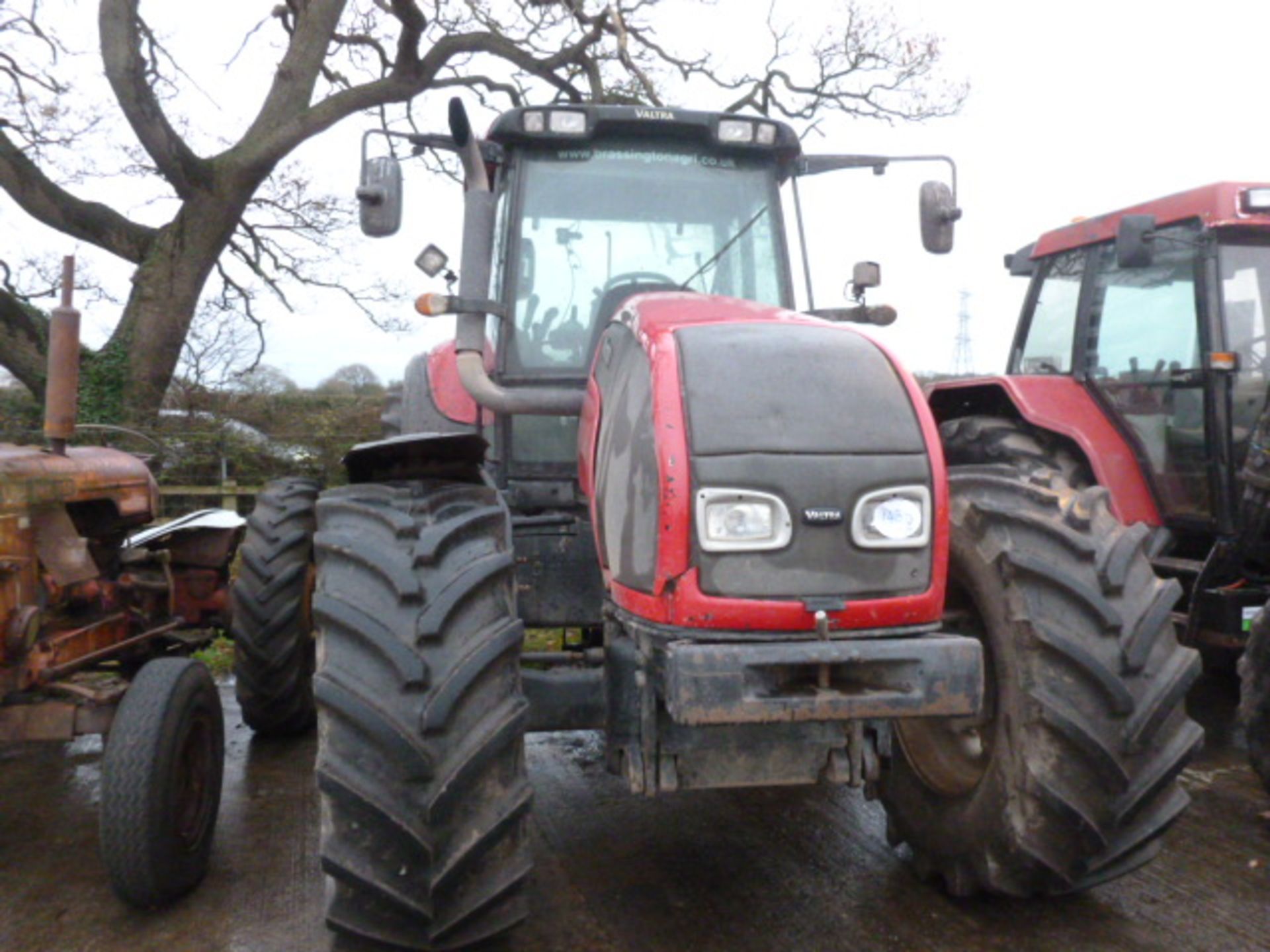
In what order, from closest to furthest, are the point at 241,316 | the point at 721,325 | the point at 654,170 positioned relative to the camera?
the point at 721,325 → the point at 654,170 → the point at 241,316

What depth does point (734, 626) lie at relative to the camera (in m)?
2.62

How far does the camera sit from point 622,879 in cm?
350

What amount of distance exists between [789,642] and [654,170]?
2.00 m

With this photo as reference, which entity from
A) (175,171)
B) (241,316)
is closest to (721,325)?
(175,171)

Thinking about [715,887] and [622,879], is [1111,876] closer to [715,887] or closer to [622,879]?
[715,887]

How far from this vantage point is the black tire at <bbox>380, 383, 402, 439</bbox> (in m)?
5.65

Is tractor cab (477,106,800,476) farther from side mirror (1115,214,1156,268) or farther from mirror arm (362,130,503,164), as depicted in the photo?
side mirror (1115,214,1156,268)

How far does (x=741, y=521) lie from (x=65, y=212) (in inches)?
570

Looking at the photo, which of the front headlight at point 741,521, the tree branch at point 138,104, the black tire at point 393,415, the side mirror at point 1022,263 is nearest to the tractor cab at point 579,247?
the front headlight at point 741,521

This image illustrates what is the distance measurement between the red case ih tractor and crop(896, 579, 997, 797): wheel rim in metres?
2.02

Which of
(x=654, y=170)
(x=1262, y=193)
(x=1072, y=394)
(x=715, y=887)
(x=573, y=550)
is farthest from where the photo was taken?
(x=1072, y=394)

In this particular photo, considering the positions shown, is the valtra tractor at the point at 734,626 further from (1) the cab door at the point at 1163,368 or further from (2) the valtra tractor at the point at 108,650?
(1) the cab door at the point at 1163,368

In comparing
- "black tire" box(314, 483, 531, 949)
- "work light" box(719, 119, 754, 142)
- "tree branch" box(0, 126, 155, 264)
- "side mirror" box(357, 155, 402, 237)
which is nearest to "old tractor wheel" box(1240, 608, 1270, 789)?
"work light" box(719, 119, 754, 142)

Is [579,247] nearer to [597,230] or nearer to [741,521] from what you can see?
[597,230]
